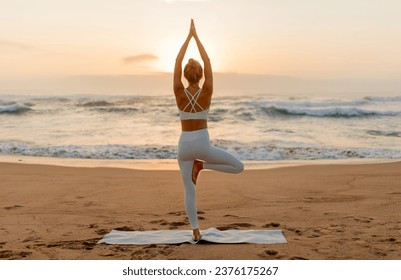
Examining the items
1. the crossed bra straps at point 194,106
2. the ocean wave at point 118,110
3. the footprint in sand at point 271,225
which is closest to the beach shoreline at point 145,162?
the footprint in sand at point 271,225

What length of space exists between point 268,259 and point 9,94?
45099 millimetres

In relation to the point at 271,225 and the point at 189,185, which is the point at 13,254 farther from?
the point at 271,225

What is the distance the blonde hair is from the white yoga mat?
182 centimetres

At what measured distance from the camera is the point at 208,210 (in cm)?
768

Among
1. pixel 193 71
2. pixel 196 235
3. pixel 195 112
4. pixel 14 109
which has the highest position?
pixel 193 71

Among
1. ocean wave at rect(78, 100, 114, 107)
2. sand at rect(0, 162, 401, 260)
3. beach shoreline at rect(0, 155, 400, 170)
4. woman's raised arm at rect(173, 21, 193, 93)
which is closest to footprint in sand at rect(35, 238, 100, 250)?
sand at rect(0, 162, 401, 260)

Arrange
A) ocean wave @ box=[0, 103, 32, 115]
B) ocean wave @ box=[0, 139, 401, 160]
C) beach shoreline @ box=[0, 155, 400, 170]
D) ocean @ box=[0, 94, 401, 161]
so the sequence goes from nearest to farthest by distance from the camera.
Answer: beach shoreline @ box=[0, 155, 400, 170] < ocean wave @ box=[0, 139, 401, 160] < ocean @ box=[0, 94, 401, 161] < ocean wave @ box=[0, 103, 32, 115]

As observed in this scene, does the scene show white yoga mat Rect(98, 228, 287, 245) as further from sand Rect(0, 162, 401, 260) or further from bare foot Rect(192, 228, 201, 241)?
sand Rect(0, 162, 401, 260)

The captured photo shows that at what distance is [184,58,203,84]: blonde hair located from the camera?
18.2 ft

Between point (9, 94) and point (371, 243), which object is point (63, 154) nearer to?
point (371, 243)

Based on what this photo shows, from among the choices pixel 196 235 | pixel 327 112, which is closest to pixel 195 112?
pixel 196 235

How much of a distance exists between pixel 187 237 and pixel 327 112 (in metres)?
27.6

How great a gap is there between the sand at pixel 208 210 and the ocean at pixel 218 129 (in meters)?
3.60

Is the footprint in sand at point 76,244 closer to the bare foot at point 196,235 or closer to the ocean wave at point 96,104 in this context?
the bare foot at point 196,235
